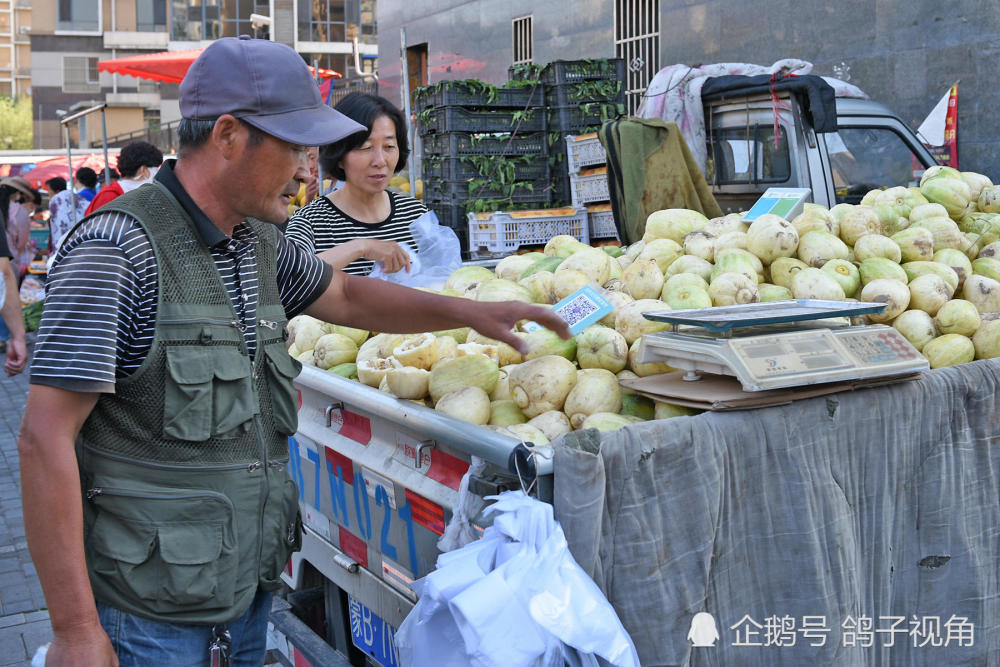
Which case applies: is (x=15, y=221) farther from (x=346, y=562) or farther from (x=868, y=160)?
(x=346, y=562)

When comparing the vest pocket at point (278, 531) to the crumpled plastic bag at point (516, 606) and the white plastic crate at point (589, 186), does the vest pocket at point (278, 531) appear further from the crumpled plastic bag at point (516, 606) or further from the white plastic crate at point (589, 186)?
the white plastic crate at point (589, 186)

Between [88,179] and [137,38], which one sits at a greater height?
[137,38]

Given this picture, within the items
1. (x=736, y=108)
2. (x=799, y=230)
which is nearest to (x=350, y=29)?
(x=736, y=108)

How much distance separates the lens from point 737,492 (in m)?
2.32

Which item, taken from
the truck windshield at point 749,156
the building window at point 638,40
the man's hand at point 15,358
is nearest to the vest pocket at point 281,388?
the man's hand at point 15,358

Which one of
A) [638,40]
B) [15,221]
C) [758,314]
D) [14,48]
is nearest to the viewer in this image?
[758,314]

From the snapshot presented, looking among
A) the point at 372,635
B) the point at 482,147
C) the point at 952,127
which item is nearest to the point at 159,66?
the point at 482,147

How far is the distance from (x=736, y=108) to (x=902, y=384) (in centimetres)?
518

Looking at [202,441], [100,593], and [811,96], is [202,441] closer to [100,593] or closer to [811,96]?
[100,593]

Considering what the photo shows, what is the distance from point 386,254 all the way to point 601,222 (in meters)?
5.06

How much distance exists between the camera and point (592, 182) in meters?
8.66

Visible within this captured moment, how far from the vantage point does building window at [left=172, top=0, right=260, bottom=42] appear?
51.1 meters

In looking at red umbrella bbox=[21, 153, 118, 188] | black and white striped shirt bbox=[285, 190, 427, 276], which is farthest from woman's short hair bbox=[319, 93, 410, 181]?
red umbrella bbox=[21, 153, 118, 188]

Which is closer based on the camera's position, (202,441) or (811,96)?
(202,441)
